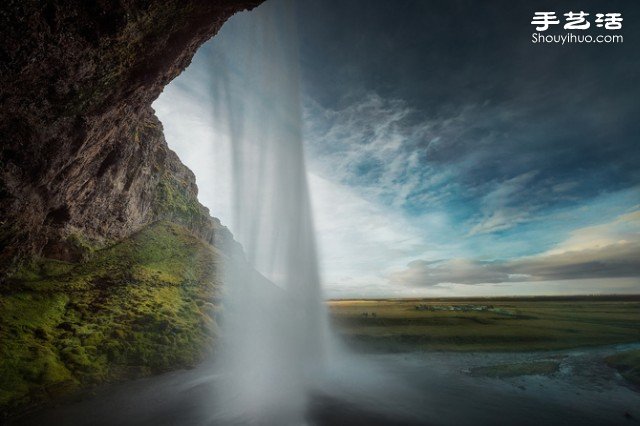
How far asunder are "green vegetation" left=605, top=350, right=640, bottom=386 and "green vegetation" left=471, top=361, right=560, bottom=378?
5.46 metres

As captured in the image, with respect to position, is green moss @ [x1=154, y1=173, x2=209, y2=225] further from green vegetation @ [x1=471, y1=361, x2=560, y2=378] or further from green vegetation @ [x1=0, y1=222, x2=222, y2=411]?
green vegetation @ [x1=471, y1=361, x2=560, y2=378]

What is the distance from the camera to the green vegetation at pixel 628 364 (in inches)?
1099

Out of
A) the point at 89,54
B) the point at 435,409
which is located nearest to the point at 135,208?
the point at 89,54

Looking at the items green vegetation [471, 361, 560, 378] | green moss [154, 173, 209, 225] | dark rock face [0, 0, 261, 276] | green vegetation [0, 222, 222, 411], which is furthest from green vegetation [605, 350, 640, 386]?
green moss [154, 173, 209, 225]

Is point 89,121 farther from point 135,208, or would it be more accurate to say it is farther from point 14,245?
point 135,208

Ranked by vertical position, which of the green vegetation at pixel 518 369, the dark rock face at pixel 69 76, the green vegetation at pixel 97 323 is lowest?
the green vegetation at pixel 518 369

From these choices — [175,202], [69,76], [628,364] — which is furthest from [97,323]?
[628,364]

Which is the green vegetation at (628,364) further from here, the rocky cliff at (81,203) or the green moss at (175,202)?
the green moss at (175,202)

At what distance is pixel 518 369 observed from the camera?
1240 inches

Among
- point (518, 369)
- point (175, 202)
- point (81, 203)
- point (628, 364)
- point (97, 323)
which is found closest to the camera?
point (97, 323)

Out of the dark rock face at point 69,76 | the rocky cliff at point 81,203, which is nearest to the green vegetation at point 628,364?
the rocky cliff at point 81,203

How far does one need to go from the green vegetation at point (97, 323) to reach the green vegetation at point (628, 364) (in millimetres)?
44977

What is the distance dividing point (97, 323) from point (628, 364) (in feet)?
189

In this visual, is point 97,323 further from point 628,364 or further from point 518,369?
point 628,364
